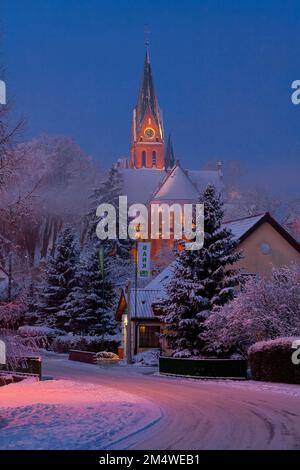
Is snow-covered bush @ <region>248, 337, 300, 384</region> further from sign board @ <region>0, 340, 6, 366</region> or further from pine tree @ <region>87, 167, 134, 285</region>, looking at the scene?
pine tree @ <region>87, 167, 134, 285</region>

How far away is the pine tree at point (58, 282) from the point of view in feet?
223

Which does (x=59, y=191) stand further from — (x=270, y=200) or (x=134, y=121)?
(x=134, y=121)

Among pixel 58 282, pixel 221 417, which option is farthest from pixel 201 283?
pixel 58 282

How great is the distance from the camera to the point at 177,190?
322ft

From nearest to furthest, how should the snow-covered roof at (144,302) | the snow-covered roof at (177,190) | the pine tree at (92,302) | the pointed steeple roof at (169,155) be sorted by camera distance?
1. the snow-covered roof at (144,302)
2. the pine tree at (92,302)
3. the snow-covered roof at (177,190)
4. the pointed steeple roof at (169,155)

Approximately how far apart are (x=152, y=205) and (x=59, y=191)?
46.9ft

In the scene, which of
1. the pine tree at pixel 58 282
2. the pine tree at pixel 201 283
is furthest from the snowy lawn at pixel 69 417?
the pine tree at pixel 58 282

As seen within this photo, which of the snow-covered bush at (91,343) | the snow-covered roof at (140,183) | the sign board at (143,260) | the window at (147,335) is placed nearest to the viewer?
the window at (147,335)

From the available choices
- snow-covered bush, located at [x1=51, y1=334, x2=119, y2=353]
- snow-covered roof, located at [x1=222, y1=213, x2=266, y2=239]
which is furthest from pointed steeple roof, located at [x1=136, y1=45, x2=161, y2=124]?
snow-covered roof, located at [x1=222, y1=213, x2=266, y2=239]

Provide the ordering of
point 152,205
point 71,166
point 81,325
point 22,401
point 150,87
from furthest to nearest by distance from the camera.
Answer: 1. point 150,87
2. point 71,166
3. point 152,205
4. point 81,325
5. point 22,401

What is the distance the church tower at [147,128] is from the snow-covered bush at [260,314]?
109389mm

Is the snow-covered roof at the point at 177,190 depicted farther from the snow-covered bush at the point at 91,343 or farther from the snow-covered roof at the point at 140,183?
the snow-covered bush at the point at 91,343

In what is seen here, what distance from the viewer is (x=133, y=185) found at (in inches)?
4294
